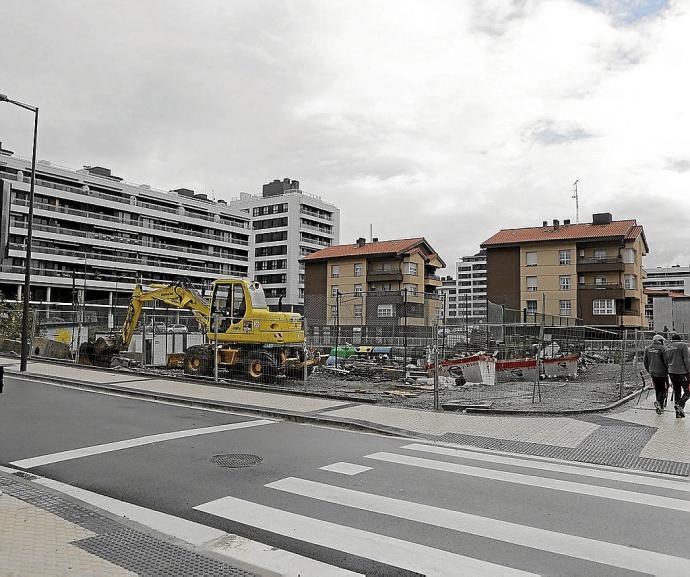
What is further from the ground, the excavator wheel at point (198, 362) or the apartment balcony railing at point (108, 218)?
the apartment balcony railing at point (108, 218)

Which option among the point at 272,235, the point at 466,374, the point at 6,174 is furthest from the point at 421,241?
the point at 466,374

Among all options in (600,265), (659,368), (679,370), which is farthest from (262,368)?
(600,265)

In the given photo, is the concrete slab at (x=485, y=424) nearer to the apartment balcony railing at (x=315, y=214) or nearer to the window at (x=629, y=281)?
the window at (x=629, y=281)

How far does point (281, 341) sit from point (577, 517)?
12.3 meters

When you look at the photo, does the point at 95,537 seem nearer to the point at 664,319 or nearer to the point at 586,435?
the point at 586,435

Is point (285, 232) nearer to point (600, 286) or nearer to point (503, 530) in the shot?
point (600, 286)

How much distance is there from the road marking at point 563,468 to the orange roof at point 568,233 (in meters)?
50.1

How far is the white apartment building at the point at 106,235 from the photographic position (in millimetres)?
65812

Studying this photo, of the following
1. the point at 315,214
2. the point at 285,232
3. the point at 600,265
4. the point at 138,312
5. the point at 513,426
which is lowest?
the point at 513,426

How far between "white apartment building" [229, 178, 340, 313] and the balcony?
46.9 meters

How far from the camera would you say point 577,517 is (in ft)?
18.4

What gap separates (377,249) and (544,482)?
6019 cm

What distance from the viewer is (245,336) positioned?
17.3 m

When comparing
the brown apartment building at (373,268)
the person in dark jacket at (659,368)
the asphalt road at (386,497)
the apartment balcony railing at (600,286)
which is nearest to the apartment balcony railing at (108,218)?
the brown apartment building at (373,268)
